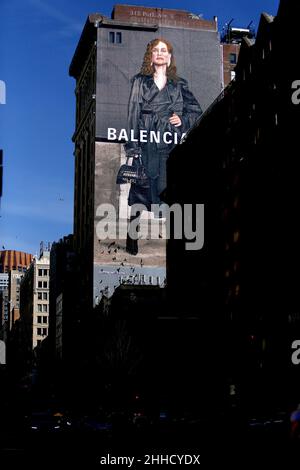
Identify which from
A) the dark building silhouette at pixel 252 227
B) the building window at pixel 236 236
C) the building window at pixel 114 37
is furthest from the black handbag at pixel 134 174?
the building window at pixel 236 236

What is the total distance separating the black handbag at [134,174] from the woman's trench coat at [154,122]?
72 centimetres

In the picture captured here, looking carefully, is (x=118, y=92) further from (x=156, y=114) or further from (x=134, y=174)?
(x=134, y=174)

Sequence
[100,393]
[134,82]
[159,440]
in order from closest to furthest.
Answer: [159,440] < [100,393] < [134,82]

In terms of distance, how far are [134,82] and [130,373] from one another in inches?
2275

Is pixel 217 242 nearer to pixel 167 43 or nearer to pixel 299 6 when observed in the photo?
pixel 299 6

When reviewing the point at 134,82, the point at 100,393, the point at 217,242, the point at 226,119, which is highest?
the point at 134,82

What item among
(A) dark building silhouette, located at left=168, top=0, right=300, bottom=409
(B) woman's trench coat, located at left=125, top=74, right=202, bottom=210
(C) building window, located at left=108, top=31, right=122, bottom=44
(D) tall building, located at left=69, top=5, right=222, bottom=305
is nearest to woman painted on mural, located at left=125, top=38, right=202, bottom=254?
(B) woman's trench coat, located at left=125, top=74, right=202, bottom=210

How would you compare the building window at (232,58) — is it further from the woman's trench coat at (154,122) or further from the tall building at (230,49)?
the woman's trench coat at (154,122)

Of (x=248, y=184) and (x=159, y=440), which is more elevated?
(x=248, y=184)

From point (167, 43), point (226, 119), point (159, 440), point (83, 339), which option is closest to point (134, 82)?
point (167, 43)

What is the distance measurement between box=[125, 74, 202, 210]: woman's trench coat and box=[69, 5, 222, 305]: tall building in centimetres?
151

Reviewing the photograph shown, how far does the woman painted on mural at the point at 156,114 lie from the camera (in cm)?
15062

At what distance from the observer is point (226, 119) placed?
96.0m
